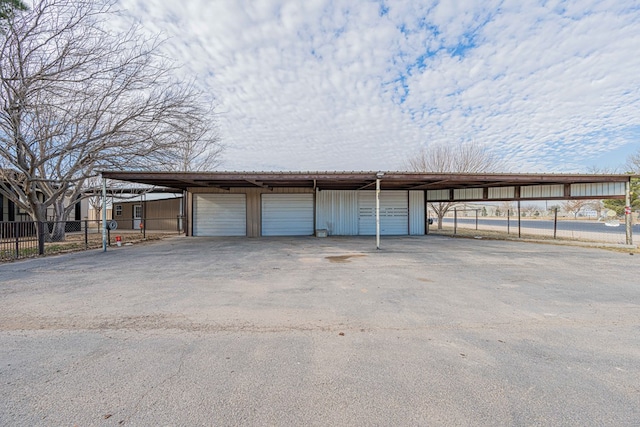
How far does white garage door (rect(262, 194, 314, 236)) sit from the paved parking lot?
10.0 metres

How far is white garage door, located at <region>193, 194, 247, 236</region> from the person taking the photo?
51.8 feet

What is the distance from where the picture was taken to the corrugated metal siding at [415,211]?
16.6m

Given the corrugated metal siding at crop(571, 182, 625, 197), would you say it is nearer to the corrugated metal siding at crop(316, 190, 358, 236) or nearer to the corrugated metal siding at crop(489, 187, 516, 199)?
the corrugated metal siding at crop(489, 187, 516, 199)

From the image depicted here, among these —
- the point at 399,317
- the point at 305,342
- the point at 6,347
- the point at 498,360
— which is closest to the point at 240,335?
the point at 305,342

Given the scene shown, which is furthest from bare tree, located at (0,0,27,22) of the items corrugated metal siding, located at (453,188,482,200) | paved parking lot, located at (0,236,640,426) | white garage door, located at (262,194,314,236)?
corrugated metal siding, located at (453,188,482,200)

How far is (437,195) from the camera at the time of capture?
16469mm

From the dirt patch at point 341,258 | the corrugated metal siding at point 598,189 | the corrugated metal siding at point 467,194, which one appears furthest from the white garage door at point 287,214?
the corrugated metal siding at point 598,189

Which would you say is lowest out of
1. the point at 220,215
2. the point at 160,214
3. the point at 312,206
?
the point at 220,215

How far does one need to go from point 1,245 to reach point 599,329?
584 inches

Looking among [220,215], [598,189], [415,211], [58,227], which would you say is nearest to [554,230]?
[598,189]

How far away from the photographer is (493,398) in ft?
6.88

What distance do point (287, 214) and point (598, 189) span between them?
14473mm

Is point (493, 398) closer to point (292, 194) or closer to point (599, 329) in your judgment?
point (599, 329)

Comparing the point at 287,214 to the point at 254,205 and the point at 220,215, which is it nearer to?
the point at 254,205
